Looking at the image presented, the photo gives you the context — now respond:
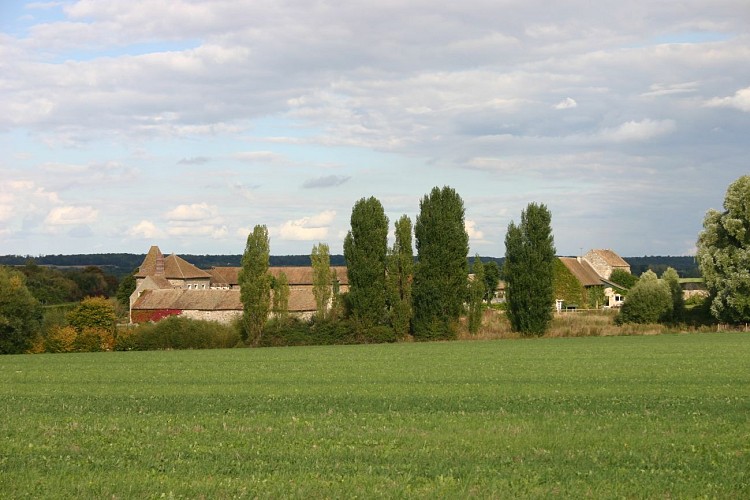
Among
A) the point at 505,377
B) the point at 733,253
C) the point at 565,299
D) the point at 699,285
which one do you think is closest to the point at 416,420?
the point at 505,377

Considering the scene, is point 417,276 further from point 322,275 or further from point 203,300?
point 203,300

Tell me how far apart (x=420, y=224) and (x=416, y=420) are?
5235 cm

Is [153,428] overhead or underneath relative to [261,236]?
underneath

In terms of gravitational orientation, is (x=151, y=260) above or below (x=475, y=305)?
above

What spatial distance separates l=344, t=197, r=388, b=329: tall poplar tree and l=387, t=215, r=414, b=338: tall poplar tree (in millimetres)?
691

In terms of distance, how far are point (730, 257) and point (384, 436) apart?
56.1 meters

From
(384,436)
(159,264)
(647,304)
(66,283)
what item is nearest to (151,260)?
(159,264)

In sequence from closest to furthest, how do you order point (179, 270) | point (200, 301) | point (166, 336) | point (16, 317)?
point (16, 317), point (166, 336), point (200, 301), point (179, 270)

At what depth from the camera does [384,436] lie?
48.5 feet

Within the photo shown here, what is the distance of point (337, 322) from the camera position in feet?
215

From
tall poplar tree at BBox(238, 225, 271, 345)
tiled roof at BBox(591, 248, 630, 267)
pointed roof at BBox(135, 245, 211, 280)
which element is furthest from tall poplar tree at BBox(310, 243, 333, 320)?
tiled roof at BBox(591, 248, 630, 267)

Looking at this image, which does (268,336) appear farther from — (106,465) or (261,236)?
(106,465)

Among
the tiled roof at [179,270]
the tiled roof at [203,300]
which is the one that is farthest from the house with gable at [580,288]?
the tiled roof at [179,270]

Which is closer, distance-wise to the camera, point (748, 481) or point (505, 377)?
point (748, 481)
